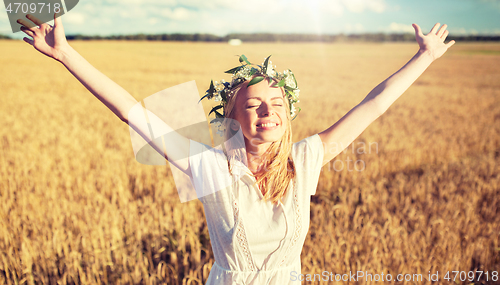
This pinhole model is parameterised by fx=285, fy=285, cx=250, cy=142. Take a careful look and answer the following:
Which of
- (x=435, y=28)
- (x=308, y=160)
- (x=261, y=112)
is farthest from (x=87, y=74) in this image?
(x=435, y=28)

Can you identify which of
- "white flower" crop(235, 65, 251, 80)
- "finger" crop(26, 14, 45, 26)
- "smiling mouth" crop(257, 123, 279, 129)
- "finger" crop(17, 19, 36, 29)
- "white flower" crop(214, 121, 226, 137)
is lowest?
"smiling mouth" crop(257, 123, 279, 129)

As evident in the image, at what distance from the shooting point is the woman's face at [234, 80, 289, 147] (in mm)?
1213

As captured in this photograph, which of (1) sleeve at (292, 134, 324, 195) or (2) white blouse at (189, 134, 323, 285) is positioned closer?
(2) white blouse at (189, 134, 323, 285)

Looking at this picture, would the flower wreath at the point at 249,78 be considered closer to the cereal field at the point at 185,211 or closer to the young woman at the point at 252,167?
the young woman at the point at 252,167

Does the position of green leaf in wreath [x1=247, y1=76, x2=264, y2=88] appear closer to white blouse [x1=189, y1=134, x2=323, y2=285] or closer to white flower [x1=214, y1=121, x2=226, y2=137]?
white flower [x1=214, y1=121, x2=226, y2=137]

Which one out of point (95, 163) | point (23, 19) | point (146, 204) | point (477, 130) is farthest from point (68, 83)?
point (477, 130)

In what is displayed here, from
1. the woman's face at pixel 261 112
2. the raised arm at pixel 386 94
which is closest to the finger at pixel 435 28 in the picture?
the raised arm at pixel 386 94

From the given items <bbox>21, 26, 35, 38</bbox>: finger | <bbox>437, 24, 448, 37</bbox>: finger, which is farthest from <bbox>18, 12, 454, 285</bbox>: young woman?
<bbox>437, 24, 448, 37</bbox>: finger

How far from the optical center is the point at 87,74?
3.62 ft

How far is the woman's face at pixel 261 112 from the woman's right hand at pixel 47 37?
0.72 m

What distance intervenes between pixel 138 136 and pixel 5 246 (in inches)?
87.3

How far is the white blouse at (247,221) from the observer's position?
121 centimetres

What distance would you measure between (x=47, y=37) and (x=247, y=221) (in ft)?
3.55

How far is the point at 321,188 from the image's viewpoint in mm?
4016
